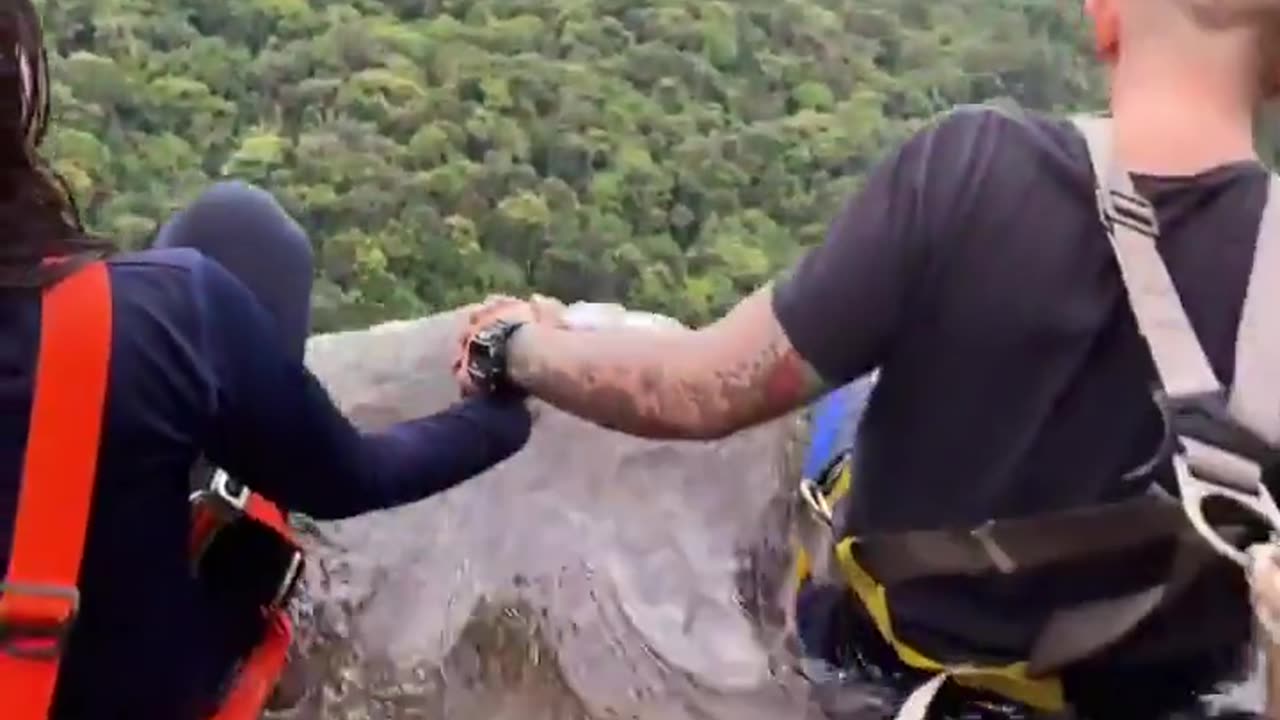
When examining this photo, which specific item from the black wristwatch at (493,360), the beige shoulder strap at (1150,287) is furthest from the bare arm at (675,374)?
the beige shoulder strap at (1150,287)

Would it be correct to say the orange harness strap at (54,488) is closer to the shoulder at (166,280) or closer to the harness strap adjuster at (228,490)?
the shoulder at (166,280)

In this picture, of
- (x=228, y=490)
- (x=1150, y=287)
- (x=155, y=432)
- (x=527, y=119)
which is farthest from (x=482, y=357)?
(x=527, y=119)

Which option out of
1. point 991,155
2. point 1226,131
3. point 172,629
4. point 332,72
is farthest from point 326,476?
point 332,72

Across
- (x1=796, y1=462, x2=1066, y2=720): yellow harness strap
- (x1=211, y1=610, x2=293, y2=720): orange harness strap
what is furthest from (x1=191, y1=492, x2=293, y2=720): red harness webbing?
(x1=796, y1=462, x2=1066, y2=720): yellow harness strap

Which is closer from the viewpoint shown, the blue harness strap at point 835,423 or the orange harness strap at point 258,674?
the orange harness strap at point 258,674

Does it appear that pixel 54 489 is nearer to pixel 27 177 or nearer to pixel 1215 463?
pixel 27 177

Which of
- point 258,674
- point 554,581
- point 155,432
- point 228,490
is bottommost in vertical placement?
point 554,581

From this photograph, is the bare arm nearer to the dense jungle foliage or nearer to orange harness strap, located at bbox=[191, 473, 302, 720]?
orange harness strap, located at bbox=[191, 473, 302, 720]
